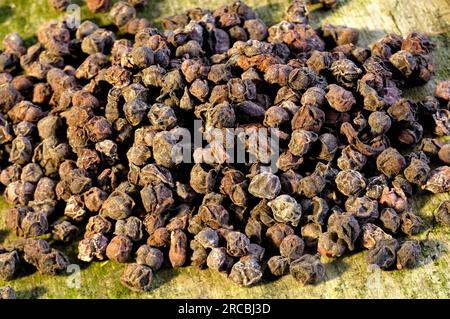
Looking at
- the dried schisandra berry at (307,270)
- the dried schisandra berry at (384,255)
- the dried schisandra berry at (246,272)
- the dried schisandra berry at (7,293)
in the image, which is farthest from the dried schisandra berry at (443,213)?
Answer: the dried schisandra berry at (7,293)

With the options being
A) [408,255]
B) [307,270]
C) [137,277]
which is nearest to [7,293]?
[137,277]

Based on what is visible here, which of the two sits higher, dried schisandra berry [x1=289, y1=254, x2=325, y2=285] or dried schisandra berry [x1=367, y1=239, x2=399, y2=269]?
dried schisandra berry [x1=289, y1=254, x2=325, y2=285]

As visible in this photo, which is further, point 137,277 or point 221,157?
point 221,157

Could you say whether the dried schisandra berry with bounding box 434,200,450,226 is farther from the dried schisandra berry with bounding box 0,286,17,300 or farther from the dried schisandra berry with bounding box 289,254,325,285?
the dried schisandra berry with bounding box 0,286,17,300

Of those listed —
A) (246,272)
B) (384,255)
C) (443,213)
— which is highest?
(246,272)

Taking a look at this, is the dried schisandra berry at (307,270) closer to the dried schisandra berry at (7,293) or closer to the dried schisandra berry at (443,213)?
the dried schisandra berry at (443,213)

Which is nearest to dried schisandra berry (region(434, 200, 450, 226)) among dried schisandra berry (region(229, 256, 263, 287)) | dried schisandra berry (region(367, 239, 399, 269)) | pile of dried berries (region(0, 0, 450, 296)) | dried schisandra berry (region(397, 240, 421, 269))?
pile of dried berries (region(0, 0, 450, 296))

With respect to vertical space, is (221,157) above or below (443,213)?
above

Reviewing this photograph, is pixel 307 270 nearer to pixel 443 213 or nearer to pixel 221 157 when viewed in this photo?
pixel 221 157
